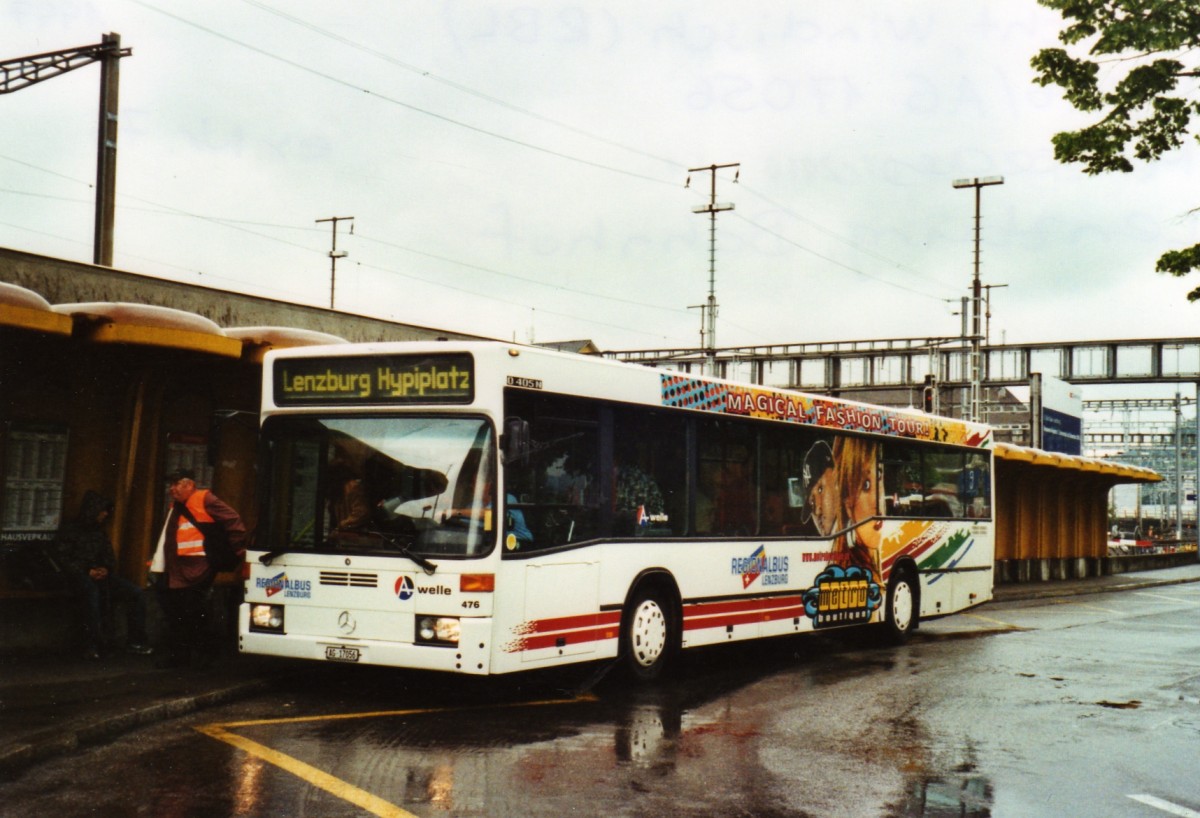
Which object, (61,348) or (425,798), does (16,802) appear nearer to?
(425,798)

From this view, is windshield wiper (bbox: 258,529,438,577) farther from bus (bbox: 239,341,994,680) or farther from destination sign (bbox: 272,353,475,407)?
destination sign (bbox: 272,353,475,407)

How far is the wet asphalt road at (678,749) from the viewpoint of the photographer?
6855 millimetres

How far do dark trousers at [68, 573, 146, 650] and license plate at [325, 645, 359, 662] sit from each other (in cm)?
299

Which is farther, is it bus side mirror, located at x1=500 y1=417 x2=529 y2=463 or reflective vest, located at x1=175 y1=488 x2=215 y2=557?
reflective vest, located at x1=175 y1=488 x2=215 y2=557

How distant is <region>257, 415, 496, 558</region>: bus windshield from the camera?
9578mm

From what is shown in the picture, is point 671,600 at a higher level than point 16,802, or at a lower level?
higher

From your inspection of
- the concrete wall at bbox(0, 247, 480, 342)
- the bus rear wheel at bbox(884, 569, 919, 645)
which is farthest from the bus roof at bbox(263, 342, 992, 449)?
the concrete wall at bbox(0, 247, 480, 342)

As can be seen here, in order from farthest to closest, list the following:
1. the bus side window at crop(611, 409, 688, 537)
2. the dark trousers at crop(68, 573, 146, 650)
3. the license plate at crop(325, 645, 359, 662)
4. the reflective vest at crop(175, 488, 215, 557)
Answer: the dark trousers at crop(68, 573, 146, 650), the reflective vest at crop(175, 488, 215, 557), the bus side window at crop(611, 409, 688, 537), the license plate at crop(325, 645, 359, 662)

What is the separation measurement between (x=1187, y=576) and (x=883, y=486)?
26.7 m

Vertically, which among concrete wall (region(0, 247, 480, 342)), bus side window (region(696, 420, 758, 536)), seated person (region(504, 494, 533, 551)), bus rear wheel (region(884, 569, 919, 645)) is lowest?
bus rear wheel (region(884, 569, 919, 645))

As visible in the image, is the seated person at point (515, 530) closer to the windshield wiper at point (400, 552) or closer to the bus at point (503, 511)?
the bus at point (503, 511)

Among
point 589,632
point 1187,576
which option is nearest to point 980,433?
point 589,632

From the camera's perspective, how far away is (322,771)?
7430 mm

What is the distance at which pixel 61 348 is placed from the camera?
39.0 feet
